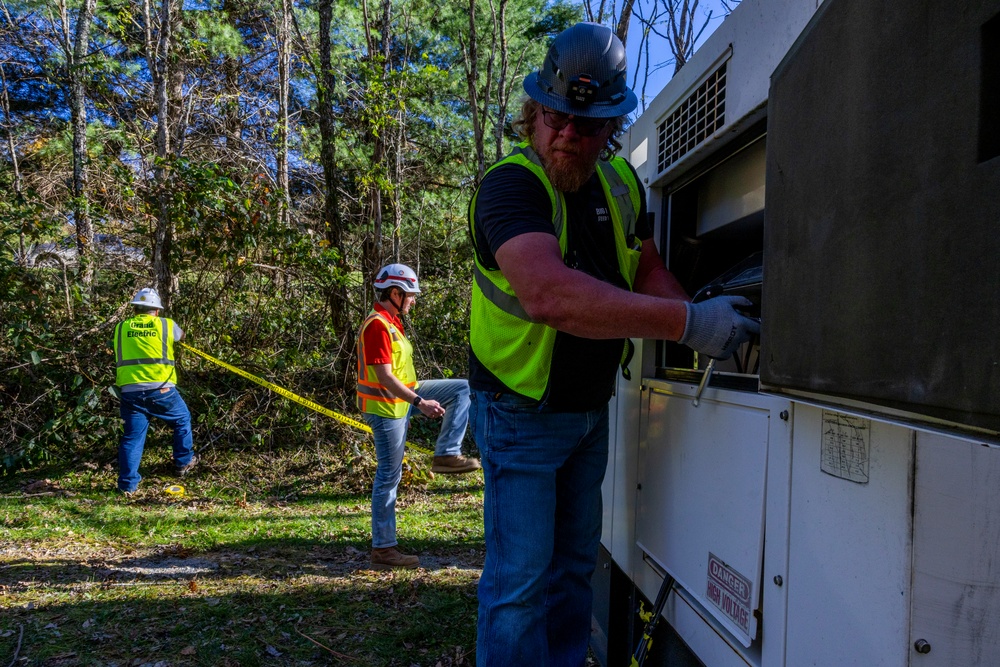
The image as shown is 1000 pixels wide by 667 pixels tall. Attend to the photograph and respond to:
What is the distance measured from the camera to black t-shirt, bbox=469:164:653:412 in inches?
73.4

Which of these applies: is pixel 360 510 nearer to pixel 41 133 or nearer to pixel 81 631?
pixel 81 631

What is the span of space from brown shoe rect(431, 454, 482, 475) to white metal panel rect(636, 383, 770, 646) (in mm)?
3140

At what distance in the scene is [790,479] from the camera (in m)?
1.52

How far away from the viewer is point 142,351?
22.9 feet

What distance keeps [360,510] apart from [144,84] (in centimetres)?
720

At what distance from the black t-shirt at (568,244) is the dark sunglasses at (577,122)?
18cm

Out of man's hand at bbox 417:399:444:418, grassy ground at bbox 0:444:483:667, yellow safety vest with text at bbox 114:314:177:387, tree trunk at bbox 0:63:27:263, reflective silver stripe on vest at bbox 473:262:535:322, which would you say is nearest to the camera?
reflective silver stripe on vest at bbox 473:262:535:322

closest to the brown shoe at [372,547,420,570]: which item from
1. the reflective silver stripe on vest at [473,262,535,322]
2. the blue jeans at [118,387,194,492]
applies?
the reflective silver stripe on vest at [473,262,535,322]

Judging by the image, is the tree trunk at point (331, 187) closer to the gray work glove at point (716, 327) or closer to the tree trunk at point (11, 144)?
the tree trunk at point (11, 144)

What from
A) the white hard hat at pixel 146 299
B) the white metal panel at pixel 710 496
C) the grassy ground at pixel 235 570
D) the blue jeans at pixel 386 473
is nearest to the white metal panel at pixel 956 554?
the white metal panel at pixel 710 496

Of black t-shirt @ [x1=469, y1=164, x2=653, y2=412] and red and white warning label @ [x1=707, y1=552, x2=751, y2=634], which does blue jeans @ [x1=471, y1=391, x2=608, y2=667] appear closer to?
black t-shirt @ [x1=469, y1=164, x2=653, y2=412]

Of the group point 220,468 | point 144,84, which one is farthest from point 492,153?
point 220,468

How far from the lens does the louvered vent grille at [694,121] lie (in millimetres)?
2008

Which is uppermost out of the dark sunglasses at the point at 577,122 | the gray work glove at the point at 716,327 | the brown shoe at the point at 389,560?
the dark sunglasses at the point at 577,122
